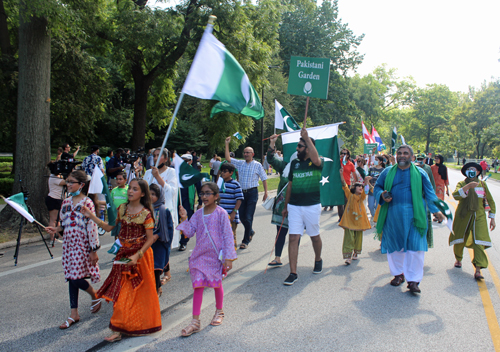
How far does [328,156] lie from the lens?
650cm

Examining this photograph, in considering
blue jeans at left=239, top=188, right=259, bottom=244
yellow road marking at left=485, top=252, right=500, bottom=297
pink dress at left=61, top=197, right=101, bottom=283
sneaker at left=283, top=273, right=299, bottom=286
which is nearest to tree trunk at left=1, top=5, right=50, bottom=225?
blue jeans at left=239, top=188, right=259, bottom=244

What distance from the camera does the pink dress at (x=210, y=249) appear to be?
157 inches

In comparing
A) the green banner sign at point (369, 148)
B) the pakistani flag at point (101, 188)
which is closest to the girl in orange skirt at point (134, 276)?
the pakistani flag at point (101, 188)

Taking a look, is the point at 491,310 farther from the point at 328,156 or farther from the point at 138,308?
the point at 138,308

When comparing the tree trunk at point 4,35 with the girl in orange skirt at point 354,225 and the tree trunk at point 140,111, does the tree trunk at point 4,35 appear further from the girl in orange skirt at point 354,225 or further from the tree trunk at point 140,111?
the girl in orange skirt at point 354,225

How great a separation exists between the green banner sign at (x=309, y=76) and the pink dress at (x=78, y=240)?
3160 millimetres

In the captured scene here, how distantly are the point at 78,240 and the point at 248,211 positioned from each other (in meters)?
4.08

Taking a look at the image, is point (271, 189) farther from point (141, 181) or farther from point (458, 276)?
point (141, 181)

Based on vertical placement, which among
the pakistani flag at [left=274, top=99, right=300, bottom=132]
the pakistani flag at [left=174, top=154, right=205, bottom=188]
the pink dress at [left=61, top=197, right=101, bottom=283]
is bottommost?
the pink dress at [left=61, top=197, right=101, bottom=283]

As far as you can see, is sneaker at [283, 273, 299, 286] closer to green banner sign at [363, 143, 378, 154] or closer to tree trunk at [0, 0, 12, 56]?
green banner sign at [363, 143, 378, 154]

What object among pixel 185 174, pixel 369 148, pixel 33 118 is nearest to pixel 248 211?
pixel 185 174

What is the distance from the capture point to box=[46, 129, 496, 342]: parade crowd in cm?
392

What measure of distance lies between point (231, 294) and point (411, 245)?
2.39 metres

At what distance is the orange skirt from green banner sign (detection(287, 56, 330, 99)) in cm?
323
